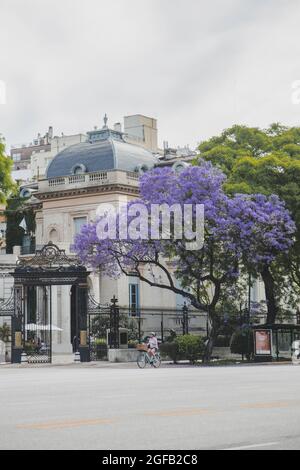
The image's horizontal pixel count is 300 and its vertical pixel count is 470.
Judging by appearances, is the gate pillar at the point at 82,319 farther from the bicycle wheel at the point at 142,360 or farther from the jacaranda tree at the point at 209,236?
the bicycle wheel at the point at 142,360

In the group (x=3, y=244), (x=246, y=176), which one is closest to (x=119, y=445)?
(x=246, y=176)

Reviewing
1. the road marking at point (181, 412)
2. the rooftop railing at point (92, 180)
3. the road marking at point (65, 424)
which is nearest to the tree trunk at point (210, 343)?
the rooftop railing at point (92, 180)

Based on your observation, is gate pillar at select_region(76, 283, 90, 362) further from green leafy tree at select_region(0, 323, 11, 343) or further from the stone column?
the stone column

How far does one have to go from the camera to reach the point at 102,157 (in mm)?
→ 73062

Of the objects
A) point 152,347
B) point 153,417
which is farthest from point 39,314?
point 153,417

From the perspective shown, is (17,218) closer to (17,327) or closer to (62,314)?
(62,314)

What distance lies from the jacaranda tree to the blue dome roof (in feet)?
79.9

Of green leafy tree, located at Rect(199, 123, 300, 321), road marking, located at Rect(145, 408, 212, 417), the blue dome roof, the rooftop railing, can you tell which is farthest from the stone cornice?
road marking, located at Rect(145, 408, 212, 417)

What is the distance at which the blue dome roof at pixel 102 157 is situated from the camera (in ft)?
239

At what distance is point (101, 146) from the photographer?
242 feet

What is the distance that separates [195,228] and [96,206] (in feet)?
87.8

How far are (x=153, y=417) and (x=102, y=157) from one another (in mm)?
59120

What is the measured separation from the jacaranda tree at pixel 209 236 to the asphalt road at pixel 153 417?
22950 millimetres

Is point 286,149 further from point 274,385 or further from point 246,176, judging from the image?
point 274,385
